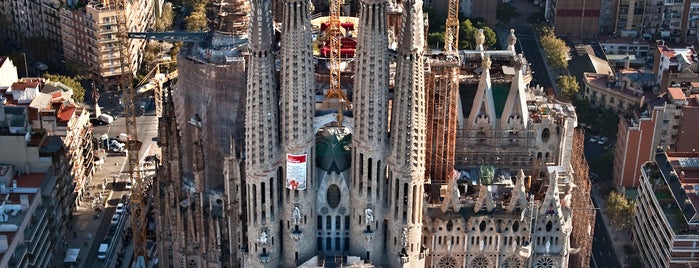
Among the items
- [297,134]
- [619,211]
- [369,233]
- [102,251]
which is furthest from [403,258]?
[102,251]

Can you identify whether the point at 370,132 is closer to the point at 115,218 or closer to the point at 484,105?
the point at 484,105

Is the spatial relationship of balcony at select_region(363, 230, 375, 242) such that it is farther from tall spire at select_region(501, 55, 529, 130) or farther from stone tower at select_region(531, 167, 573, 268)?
tall spire at select_region(501, 55, 529, 130)

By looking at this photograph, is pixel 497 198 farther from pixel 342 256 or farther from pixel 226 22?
pixel 226 22

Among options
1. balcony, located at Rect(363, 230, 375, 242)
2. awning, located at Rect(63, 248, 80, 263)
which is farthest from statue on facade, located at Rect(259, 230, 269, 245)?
awning, located at Rect(63, 248, 80, 263)

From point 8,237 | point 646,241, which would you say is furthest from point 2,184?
point 646,241

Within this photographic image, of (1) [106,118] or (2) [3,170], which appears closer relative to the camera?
(2) [3,170]
